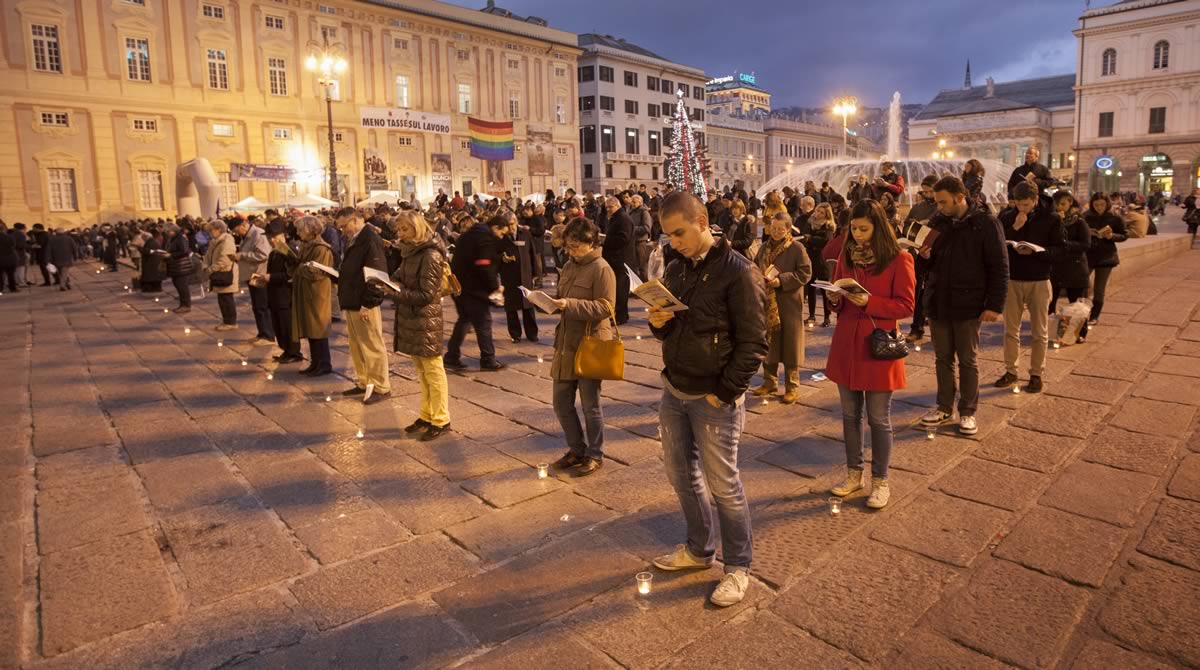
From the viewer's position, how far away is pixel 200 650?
2.89m

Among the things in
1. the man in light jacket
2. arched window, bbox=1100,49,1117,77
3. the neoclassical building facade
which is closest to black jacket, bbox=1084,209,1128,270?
the man in light jacket

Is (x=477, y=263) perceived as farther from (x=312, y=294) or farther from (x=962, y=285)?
(x=962, y=285)

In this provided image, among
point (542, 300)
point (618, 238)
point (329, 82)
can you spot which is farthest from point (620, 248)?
point (329, 82)

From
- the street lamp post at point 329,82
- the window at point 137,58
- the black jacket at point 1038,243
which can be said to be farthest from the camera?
the window at point 137,58

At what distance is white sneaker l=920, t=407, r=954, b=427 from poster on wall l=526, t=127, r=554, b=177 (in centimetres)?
4696

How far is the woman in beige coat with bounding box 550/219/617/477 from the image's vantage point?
4480 mm

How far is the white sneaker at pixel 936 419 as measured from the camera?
5.32 metres

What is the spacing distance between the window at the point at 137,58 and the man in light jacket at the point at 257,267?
31182 millimetres

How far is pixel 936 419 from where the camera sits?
5.35 m

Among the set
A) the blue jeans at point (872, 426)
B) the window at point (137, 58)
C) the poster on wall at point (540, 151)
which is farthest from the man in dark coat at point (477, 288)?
the poster on wall at point (540, 151)

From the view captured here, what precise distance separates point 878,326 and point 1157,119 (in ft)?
212

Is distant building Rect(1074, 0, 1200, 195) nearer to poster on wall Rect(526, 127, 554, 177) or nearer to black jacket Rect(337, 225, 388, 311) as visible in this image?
poster on wall Rect(526, 127, 554, 177)

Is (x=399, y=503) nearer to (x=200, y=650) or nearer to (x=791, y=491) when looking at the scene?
(x=200, y=650)

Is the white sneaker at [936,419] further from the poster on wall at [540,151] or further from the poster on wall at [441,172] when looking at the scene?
the poster on wall at [540,151]
